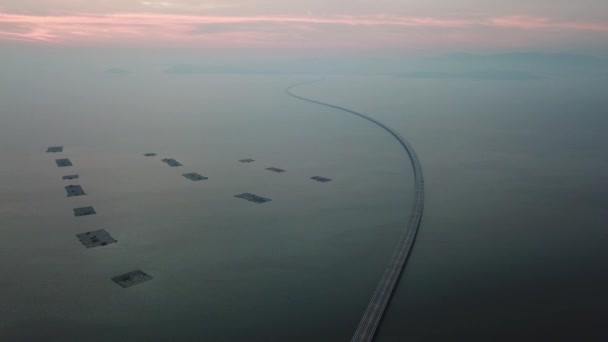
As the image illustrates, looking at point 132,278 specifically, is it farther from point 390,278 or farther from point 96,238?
point 390,278

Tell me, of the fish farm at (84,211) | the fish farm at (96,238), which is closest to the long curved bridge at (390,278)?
the fish farm at (96,238)

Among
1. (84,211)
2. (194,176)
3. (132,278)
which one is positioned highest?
(132,278)

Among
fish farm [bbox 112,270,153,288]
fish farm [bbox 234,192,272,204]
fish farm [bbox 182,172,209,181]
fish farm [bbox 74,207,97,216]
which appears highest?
fish farm [bbox 112,270,153,288]

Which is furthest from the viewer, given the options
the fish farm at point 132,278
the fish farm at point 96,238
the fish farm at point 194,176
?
the fish farm at point 194,176

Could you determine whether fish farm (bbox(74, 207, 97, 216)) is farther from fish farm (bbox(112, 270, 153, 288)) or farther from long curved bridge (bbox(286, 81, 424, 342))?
long curved bridge (bbox(286, 81, 424, 342))

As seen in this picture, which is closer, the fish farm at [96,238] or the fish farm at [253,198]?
the fish farm at [96,238]

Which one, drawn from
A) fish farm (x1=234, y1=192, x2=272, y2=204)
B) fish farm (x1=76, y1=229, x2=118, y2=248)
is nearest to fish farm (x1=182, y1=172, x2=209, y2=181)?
fish farm (x1=234, y1=192, x2=272, y2=204)

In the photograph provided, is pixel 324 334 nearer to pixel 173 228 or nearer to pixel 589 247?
pixel 173 228

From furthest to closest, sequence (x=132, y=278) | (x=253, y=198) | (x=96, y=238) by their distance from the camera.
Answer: (x=253, y=198) < (x=96, y=238) < (x=132, y=278)

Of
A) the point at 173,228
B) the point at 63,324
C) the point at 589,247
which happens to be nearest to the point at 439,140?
the point at 589,247

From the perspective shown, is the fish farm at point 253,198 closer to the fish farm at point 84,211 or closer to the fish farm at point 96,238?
the fish farm at point 84,211

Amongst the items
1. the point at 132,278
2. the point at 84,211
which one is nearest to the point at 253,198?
the point at 84,211
